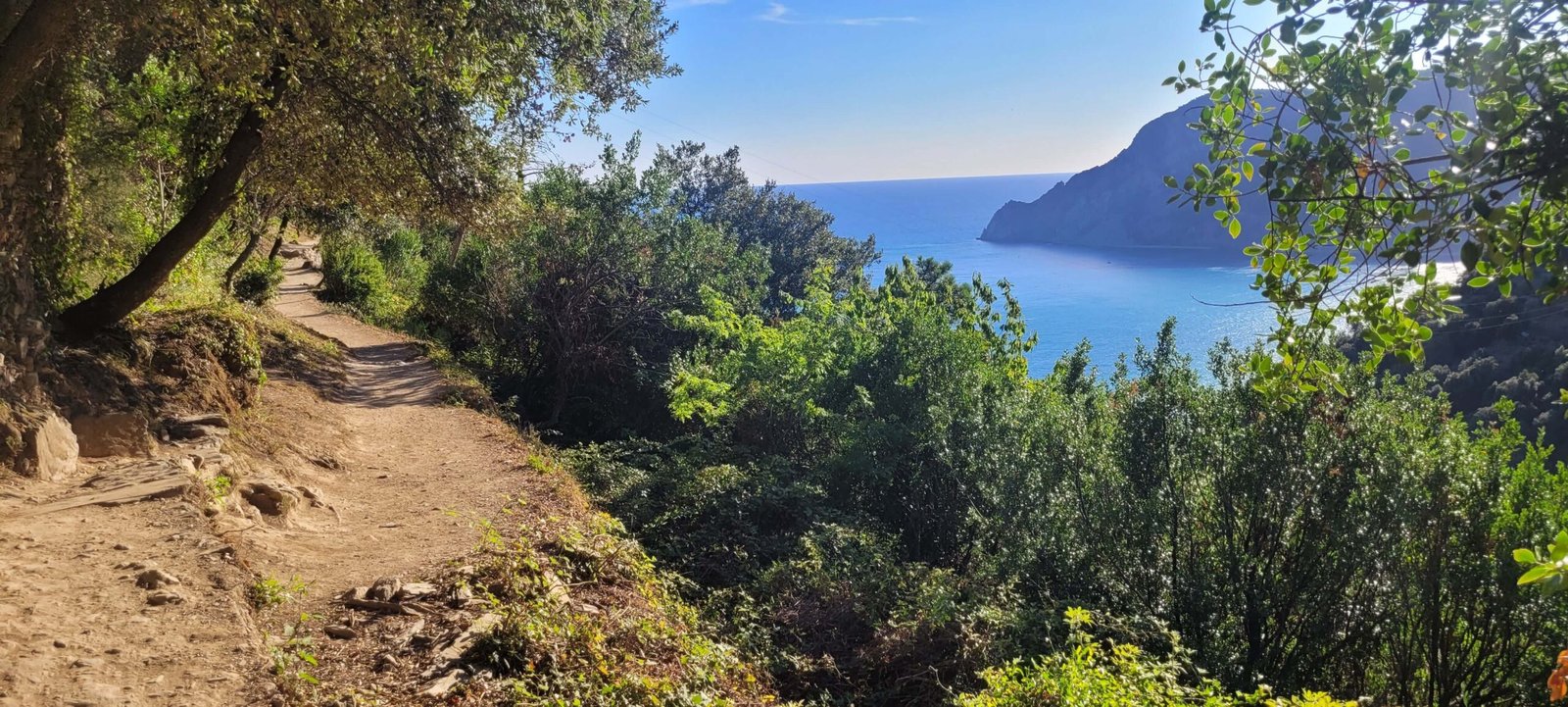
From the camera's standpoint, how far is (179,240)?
7.97m

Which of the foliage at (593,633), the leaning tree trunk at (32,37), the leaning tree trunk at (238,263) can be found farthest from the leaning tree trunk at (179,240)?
the leaning tree trunk at (238,263)

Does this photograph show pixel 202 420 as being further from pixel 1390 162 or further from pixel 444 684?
pixel 1390 162

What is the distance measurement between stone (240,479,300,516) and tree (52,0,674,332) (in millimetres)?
2286

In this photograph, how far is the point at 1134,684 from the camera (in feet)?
16.3

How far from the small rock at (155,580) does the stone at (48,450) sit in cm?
208

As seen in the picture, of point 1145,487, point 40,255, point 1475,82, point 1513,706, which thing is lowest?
point 1513,706

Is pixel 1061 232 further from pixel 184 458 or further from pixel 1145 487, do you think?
pixel 184 458

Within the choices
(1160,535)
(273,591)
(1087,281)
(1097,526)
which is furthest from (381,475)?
(1087,281)

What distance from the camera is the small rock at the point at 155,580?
4242 mm

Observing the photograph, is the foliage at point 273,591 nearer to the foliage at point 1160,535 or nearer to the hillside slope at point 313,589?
the hillside slope at point 313,589

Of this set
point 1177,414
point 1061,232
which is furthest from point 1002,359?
point 1061,232

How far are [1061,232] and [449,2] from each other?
109917mm

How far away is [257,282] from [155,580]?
15.6 metres

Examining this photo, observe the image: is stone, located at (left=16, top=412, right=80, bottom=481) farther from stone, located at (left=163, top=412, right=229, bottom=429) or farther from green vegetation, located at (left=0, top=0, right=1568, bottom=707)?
stone, located at (left=163, top=412, right=229, bottom=429)
